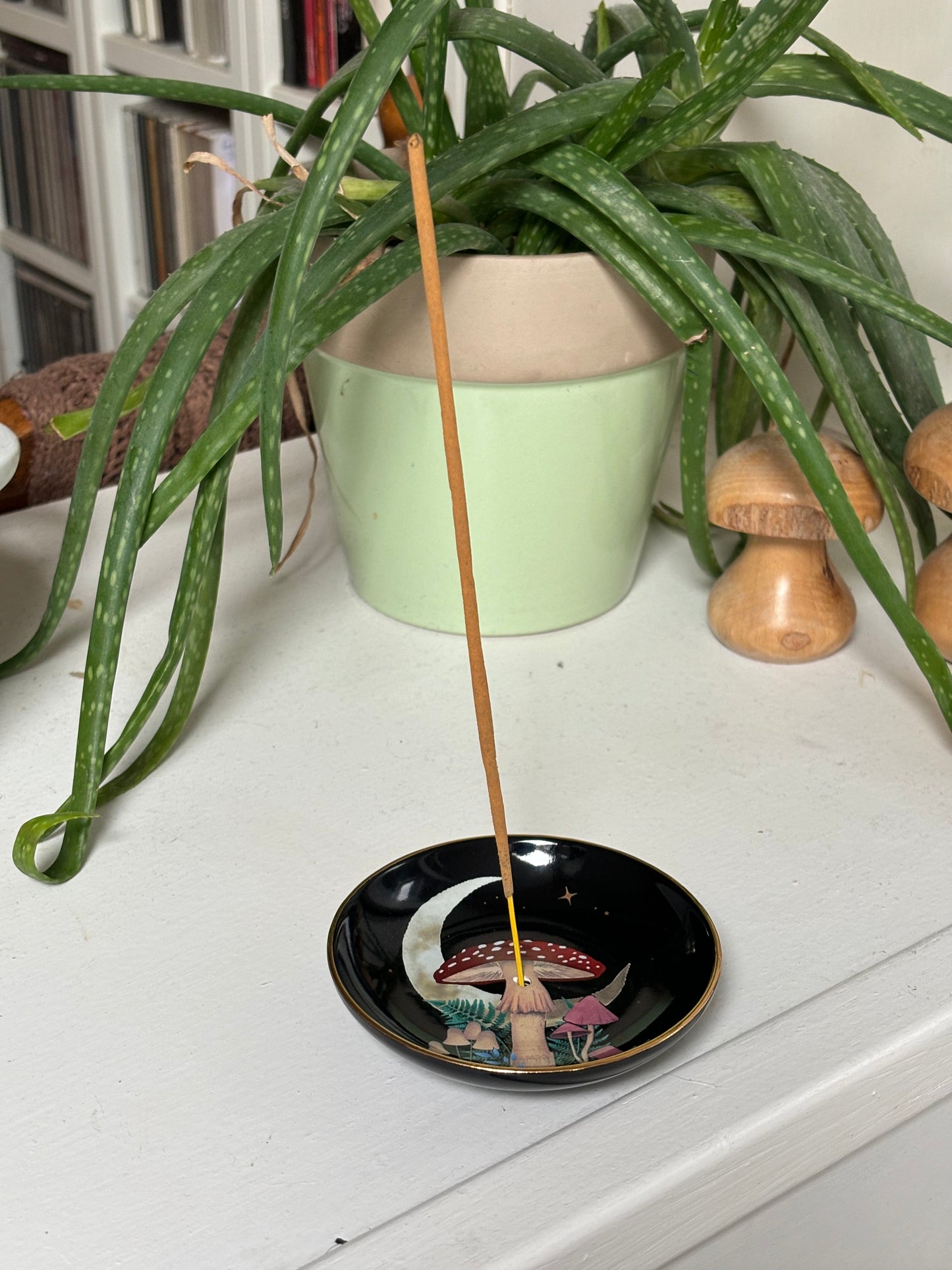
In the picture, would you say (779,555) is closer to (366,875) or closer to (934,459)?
(934,459)

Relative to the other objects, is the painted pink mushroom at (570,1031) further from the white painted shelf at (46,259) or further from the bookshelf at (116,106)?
the white painted shelf at (46,259)

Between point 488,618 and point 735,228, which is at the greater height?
point 735,228

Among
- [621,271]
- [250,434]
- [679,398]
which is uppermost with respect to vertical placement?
[621,271]

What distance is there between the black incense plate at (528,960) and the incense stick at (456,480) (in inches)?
0.6

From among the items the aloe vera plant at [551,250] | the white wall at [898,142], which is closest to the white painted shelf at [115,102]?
the white wall at [898,142]

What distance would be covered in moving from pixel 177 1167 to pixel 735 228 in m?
0.43

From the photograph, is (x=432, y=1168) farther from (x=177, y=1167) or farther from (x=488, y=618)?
(x=488, y=618)

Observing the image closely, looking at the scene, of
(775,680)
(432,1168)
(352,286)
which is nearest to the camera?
(432,1168)

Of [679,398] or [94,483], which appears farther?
[679,398]

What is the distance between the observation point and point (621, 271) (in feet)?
1.78

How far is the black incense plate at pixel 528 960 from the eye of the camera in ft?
1.34

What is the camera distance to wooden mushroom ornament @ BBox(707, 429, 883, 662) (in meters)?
0.60

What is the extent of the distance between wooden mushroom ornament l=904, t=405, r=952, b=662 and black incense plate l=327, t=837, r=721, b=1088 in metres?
0.23

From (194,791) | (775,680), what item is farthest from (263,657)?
(775,680)
